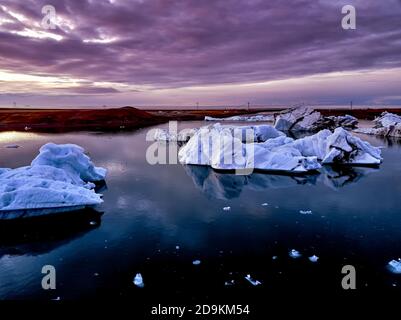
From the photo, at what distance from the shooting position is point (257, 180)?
55.8 ft

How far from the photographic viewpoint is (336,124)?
49.2 meters

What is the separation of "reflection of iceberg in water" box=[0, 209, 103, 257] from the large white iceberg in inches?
364

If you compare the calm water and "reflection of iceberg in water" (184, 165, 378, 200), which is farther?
"reflection of iceberg in water" (184, 165, 378, 200)

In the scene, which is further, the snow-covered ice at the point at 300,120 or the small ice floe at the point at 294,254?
the snow-covered ice at the point at 300,120

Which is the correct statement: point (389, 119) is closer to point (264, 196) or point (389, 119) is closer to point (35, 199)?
point (264, 196)

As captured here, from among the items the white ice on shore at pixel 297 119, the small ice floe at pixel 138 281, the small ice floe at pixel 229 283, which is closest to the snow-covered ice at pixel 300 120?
the white ice on shore at pixel 297 119

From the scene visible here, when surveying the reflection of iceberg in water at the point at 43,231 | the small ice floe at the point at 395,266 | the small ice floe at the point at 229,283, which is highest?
the reflection of iceberg in water at the point at 43,231

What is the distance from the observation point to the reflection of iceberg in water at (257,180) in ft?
50.3

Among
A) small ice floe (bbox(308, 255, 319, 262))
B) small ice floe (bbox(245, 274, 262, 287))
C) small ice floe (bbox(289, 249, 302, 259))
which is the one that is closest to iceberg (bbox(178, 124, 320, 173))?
small ice floe (bbox(289, 249, 302, 259))

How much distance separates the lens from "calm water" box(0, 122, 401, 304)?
748 cm

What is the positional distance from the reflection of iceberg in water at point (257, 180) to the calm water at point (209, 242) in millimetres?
174

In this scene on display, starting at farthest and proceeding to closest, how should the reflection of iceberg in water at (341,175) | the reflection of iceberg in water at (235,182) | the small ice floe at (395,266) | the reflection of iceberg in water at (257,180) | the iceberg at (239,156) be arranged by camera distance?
the iceberg at (239,156) → the reflection of iceberg in water at (341,175) → the reflection of iceberg in water at (257,180) → the reflection of iceberg in water at (235,182) → the small ice floe at (395,266)

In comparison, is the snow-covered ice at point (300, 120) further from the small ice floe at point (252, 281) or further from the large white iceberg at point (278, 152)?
the small ice floe at point (252, 281)

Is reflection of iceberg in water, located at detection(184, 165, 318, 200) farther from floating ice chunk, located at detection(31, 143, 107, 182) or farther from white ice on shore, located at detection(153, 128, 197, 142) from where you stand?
white ice on shore, located at detection(153, 128, 197, 142)
